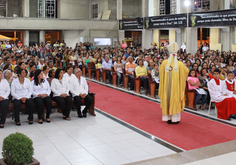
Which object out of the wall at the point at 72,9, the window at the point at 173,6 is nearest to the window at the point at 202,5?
the window at the point at 173,6

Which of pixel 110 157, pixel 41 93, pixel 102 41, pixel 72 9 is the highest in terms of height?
pixel 72 9

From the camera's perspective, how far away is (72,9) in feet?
96.1

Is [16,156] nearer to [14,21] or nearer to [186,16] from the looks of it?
[186,16]

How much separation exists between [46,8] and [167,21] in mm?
13741

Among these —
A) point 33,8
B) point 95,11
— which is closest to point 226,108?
point 95,11

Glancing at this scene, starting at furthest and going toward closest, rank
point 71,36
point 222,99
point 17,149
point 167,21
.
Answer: point 71,36 < point 167,21 < point 222,99 < point 17,149

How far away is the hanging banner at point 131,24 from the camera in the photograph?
23266 millimetres

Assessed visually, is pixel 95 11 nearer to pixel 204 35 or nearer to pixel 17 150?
pixel 204 35

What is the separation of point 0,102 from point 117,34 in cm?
2044

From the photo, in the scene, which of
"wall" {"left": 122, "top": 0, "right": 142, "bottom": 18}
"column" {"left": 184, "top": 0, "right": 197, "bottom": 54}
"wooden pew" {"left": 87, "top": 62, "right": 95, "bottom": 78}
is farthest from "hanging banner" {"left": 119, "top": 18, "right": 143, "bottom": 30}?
"wooden pew" {"left": 87, "top": 62, "right": 95, "bottom": 78}

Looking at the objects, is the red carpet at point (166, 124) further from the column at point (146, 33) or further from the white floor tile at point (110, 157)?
the column at point (146, 33)

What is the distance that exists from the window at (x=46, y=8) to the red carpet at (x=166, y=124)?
20774mm

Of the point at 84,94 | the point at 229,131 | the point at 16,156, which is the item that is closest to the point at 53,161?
the point at 16,156

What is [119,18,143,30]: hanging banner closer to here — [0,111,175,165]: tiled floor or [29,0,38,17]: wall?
[29,0,38,17]: wall
